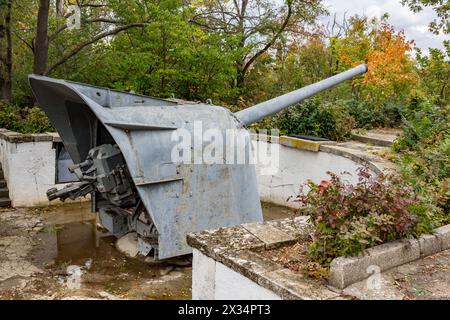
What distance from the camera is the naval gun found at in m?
4.05

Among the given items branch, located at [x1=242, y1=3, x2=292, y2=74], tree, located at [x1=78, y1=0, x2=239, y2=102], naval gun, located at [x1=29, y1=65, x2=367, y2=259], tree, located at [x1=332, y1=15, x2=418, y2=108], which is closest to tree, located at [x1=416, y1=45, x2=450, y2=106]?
tree, located at [x1=332, y1=15, x2=418, y2=108]

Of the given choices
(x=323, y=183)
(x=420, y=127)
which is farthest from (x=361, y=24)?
(x=323, y=183)

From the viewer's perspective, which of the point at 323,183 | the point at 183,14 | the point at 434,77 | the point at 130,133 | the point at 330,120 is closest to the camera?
the point at 323,183

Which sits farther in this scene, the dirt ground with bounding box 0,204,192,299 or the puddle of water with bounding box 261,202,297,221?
the puddle of water with bounding box 261,202,297,221

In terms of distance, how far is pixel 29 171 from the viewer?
6.94 m

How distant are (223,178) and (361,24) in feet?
59.7

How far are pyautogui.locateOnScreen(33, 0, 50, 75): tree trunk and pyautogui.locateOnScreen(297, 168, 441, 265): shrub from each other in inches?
331

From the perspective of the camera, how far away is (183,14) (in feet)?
33.0

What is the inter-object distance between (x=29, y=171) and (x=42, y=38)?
372 centimetres

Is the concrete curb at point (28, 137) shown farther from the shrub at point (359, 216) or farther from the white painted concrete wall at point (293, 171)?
the shrub at point (359, 216)

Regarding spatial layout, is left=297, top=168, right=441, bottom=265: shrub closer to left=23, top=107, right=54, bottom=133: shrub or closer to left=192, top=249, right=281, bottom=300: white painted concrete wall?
left=192, top=249, right=281, bottom=300: white painted concrete wall

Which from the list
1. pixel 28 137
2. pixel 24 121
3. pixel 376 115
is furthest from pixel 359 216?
pixel 376 115

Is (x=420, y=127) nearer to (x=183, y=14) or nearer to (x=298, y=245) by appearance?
(x=298, y=245)

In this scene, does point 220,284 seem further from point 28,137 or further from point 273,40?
point 273,40
